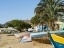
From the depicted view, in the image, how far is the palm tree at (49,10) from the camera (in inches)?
1148

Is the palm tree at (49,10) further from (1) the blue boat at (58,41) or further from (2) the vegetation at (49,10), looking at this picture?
(1) the blue boat at (58,41)

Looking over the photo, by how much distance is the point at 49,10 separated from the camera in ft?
97.5

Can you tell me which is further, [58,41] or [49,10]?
[49,10]

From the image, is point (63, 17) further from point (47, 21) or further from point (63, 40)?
point (63, 40)

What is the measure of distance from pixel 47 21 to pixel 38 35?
10392 mm

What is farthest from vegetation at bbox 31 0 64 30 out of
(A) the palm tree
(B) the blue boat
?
(B) the blue boat

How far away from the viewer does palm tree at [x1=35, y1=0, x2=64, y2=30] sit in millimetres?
29172

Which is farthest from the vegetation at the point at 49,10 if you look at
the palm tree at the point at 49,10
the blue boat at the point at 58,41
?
the blue boat at the point at 58,41

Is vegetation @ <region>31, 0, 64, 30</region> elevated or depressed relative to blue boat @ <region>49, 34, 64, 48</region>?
elevated

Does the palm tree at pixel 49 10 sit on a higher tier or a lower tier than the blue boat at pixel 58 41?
higher

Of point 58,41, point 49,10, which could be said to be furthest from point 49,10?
point 58,41

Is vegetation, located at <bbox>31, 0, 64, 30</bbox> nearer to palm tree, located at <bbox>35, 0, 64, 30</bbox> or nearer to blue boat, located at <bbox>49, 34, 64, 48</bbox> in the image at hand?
palm tree, located at <bbox>35, 0, 64, 30</bbox>

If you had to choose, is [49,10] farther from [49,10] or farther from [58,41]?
[58,41]

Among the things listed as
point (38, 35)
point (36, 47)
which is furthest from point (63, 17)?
point (36, 47)
